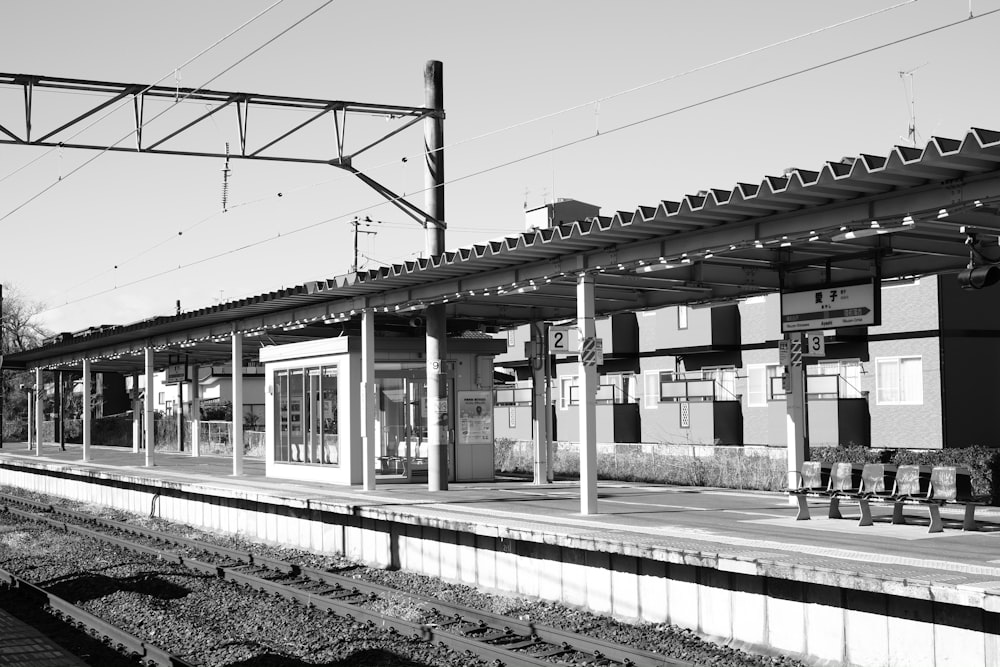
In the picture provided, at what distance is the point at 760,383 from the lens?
3600 centimetres

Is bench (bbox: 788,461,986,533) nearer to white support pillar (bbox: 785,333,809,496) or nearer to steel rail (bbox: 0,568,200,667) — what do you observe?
white support pillar (bbox: 785,333,809,496)

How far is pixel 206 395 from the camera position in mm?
71750

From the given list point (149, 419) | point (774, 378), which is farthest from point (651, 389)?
point (149, 419)

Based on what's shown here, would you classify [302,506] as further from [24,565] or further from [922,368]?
[922,368]

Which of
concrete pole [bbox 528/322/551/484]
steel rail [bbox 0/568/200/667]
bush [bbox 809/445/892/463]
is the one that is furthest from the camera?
bush [bbox 809/445/892/463]

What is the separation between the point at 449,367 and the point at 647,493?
14.6 ft

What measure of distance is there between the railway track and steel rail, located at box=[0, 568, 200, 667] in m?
0.09

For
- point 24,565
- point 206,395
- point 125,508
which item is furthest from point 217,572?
point 206,395

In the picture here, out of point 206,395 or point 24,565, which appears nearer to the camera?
point 24,565

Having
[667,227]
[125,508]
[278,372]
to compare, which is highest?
[667,227]

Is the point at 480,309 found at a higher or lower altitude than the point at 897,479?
higher

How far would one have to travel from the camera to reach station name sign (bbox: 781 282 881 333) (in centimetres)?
1386

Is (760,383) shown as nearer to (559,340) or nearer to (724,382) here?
(724,382)

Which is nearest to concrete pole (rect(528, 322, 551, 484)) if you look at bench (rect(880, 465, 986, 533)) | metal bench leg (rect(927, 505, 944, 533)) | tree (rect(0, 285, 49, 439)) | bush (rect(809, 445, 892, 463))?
bush (rect(809, 445, 892, 463))
